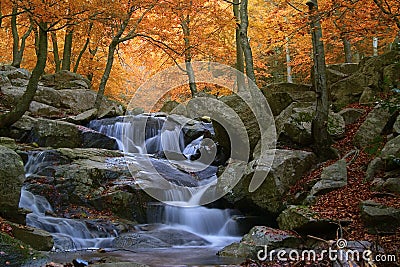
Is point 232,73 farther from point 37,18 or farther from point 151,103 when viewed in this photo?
point 37,18

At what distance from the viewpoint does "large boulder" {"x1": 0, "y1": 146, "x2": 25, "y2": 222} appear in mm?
5969

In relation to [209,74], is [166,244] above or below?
below

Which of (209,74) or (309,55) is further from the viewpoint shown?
(209,74)

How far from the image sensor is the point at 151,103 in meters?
28.2

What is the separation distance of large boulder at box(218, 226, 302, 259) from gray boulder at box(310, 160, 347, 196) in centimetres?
159

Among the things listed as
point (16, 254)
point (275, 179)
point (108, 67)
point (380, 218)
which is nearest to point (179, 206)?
point (275, 179)

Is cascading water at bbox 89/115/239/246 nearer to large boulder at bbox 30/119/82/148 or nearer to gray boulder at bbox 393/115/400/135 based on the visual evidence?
large boulder at bbox 30/119/82/148

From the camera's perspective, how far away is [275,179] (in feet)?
26.6

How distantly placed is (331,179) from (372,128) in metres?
1.95

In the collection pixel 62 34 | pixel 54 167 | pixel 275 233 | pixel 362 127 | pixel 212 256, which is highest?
pixel 62 34

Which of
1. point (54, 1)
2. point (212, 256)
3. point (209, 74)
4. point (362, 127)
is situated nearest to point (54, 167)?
point (54, 1)

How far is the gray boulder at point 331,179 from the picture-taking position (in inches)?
286

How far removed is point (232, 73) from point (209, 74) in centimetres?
231

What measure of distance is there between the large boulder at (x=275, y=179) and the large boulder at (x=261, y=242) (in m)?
2.02
